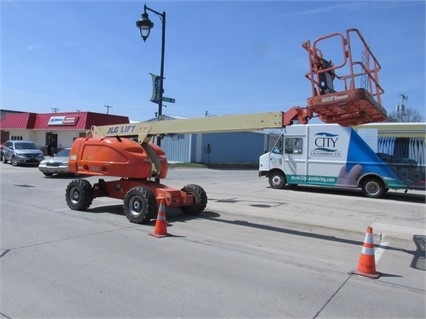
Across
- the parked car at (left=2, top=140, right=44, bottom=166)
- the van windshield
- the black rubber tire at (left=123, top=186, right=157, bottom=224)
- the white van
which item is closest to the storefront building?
the van windshield

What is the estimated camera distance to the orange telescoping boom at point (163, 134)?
7582 millimetres

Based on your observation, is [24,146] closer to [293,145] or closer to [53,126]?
[53,126]

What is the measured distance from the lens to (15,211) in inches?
426

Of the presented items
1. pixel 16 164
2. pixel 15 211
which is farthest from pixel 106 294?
pixel 16 164

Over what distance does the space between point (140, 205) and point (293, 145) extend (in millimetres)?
11202

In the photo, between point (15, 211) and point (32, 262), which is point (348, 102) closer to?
point (32, 262)

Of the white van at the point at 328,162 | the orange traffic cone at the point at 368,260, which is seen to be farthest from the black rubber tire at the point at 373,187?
the orange traffic cone at the point at 368,260

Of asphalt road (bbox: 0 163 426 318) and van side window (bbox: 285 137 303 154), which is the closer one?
asphalt road (bbox: 0 163 426 318)

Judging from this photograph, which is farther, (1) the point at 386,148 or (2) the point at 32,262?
(1) the point at 386,148

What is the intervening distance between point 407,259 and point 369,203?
26.2 ft

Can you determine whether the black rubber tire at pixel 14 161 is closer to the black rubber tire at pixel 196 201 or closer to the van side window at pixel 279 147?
the van side window at pixel 279 147

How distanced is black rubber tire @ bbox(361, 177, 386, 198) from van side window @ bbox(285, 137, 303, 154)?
127 inches

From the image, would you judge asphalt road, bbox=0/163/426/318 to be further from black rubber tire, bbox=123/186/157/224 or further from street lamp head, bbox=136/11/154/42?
street lamp head, bbox=136/11/154/42

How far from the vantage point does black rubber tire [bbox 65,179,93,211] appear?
11008 millimetres
